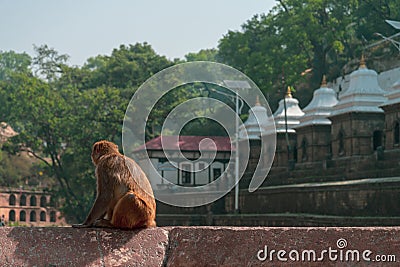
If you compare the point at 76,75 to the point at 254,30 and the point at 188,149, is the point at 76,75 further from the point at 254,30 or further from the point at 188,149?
the point at 188,149

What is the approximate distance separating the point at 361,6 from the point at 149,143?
40.8 ft

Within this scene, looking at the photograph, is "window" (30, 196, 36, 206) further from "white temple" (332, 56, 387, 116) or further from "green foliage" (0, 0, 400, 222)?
"white temple" (332, 56, 387, 116)

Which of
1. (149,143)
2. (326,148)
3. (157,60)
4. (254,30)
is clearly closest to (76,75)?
(157,60)

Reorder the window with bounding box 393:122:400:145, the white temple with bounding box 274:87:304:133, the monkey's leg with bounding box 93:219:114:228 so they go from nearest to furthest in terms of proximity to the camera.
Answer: the monkey's leg with bounding box 93:219:114:228 → the window with bounding box 393:122:400:145 → the white temple with bounding box 274:87:304:133

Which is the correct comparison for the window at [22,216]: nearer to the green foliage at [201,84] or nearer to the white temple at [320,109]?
the green foliage at [201,84]

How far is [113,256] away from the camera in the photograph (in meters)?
4.07

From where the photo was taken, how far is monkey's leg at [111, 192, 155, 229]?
442 cm

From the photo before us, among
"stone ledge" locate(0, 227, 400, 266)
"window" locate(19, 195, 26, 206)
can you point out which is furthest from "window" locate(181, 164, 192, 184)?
"stone ledge" locate(0, 227, 400, 266)

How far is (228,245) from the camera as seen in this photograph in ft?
13.8

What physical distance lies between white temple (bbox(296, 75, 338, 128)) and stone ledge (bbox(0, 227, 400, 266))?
76.0 ft

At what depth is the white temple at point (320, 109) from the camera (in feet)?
90.6

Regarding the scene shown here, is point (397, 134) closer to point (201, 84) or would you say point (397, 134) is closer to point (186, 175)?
point (186, 175)

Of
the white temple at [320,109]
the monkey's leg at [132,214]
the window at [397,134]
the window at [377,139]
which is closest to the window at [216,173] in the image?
the white temple at [320,109]

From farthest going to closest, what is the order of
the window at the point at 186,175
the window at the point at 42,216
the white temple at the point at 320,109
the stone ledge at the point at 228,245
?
the window at the point at 42,216 < the window at the point at 186,175 < the white temple at the point at 320,109 < the stone ledge at the point at 228,245
